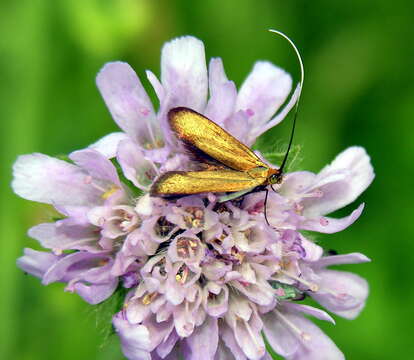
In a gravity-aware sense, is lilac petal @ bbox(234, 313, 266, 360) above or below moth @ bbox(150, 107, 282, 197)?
below

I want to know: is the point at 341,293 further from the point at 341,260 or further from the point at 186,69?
the point at 186,69

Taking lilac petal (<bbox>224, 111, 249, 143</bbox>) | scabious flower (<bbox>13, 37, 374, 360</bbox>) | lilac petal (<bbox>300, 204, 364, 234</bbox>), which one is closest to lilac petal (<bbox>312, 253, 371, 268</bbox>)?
scabious flower (<bbox>13, 37, 374, 360</bbox>)

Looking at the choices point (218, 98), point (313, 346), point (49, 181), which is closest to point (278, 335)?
point (313, 346)

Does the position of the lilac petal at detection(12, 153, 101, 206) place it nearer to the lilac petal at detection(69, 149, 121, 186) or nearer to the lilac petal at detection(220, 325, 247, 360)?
the lilac petal at detection(69, 149, 121, 186)

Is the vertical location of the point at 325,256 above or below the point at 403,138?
below

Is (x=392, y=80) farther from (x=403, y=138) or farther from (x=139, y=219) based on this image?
(x=139, y=219)

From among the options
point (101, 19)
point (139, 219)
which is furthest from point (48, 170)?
point (101, 19)

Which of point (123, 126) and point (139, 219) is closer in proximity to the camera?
point (139, 219)

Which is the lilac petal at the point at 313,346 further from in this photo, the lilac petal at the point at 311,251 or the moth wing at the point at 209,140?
the moth wing at the point at 209,140
